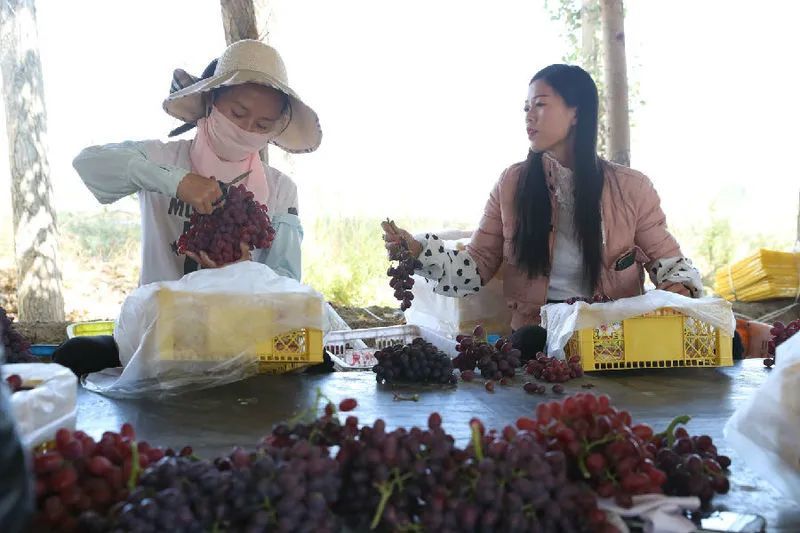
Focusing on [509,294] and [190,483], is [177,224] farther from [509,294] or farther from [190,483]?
[190,483]

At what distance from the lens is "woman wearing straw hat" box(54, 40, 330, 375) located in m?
Answer: 3.19

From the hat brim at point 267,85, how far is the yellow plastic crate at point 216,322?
1.06 m

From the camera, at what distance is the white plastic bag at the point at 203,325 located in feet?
8.57

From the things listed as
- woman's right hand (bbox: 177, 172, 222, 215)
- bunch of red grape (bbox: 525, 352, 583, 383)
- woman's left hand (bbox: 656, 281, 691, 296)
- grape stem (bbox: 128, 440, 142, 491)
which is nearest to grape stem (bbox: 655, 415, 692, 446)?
grape stem (bbox: 128, 440, 142, 491)

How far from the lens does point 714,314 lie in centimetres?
303

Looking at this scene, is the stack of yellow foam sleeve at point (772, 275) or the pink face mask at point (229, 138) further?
the stack of yellow foam sleeve at point (772, 275)

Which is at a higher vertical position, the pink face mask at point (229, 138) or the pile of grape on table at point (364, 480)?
the pink face mask at point (229, 138)

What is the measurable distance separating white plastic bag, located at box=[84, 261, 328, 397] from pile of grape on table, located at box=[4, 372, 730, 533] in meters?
1.30

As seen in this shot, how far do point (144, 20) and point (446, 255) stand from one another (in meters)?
9.25

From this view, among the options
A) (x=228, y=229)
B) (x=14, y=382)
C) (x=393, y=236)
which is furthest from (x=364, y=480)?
(x=393, y=236)

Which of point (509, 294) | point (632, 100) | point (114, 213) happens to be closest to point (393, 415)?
point (509, 294)

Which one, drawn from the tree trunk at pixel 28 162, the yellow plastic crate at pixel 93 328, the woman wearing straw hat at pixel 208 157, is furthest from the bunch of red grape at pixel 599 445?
the tree trunk at pixel 28 162

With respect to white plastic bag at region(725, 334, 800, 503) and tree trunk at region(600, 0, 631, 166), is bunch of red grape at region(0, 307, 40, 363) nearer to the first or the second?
white plastic bag at region(725, 334, 800, 503)

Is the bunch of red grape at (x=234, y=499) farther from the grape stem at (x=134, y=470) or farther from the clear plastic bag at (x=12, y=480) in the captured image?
the clear plastic bag at (x=12, y=480)
